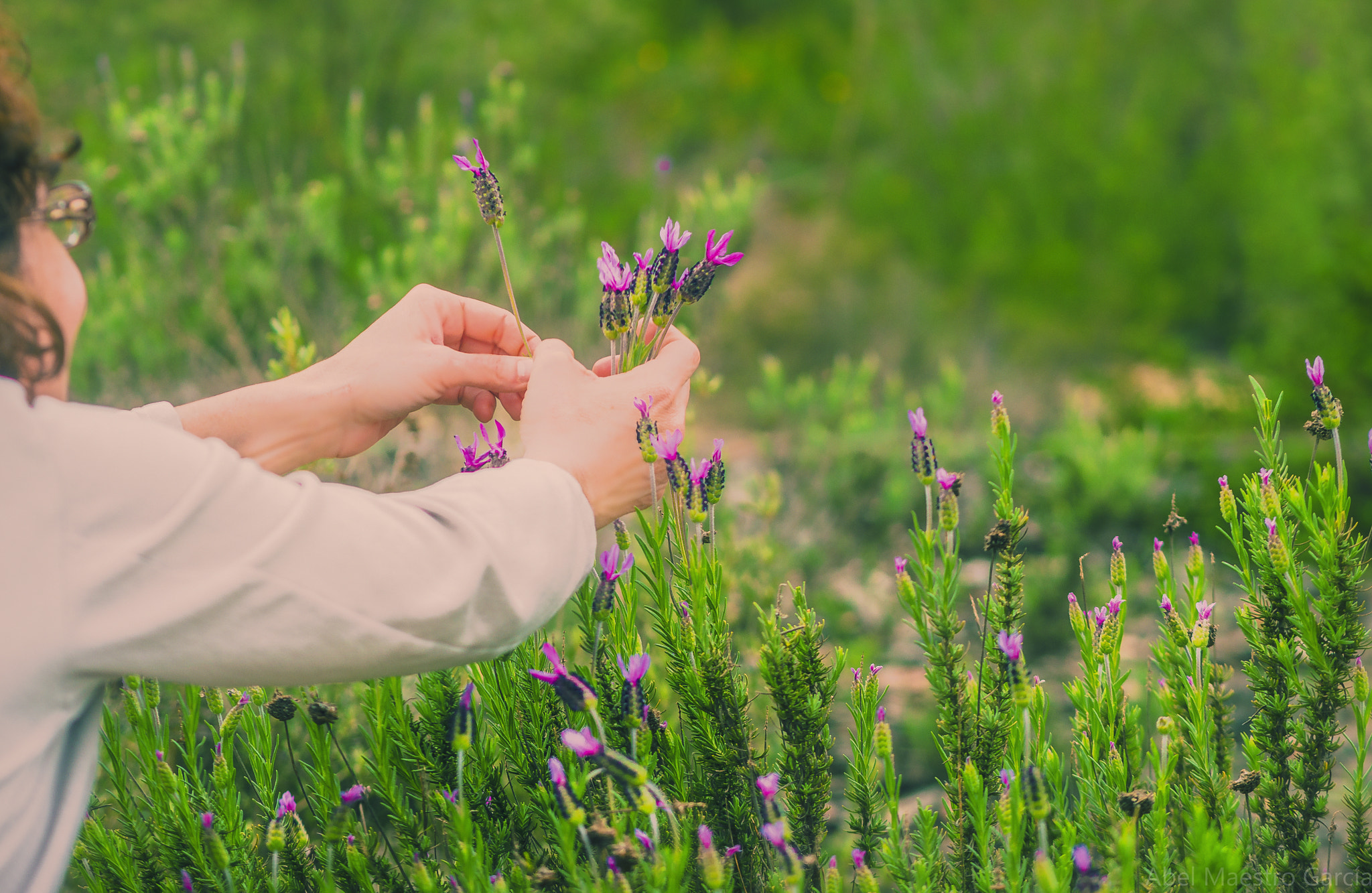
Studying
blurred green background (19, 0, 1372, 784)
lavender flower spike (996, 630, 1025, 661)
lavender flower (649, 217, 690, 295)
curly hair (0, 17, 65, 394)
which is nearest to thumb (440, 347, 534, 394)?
lavender flower (649, 217, 690, 295)

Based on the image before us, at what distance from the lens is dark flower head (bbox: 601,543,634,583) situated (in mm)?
1320

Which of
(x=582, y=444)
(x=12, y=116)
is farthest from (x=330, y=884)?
(x=12, y=116)

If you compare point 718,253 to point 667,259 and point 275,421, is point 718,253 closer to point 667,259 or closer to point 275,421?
point 667,259

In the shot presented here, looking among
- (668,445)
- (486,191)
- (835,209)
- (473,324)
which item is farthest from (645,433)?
(835,209)

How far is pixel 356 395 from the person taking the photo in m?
1.52

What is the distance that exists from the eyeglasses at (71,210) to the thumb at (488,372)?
49cm

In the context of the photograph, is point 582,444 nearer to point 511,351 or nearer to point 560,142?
point 511,351

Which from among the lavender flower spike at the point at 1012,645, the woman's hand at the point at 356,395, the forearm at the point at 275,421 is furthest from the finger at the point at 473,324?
the lavender flower spike at the point at 1012,645

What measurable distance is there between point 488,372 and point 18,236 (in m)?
0.62

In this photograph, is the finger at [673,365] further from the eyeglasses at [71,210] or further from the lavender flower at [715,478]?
the eyeglasses at [71,210]

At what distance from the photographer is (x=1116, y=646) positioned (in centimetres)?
136

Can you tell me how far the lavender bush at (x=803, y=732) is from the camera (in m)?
1.29

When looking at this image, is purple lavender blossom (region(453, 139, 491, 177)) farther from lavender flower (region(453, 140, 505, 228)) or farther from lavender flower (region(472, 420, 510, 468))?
lavender flower (region(472, 420, 510, 468))

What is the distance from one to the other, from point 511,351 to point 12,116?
33.3 inches
